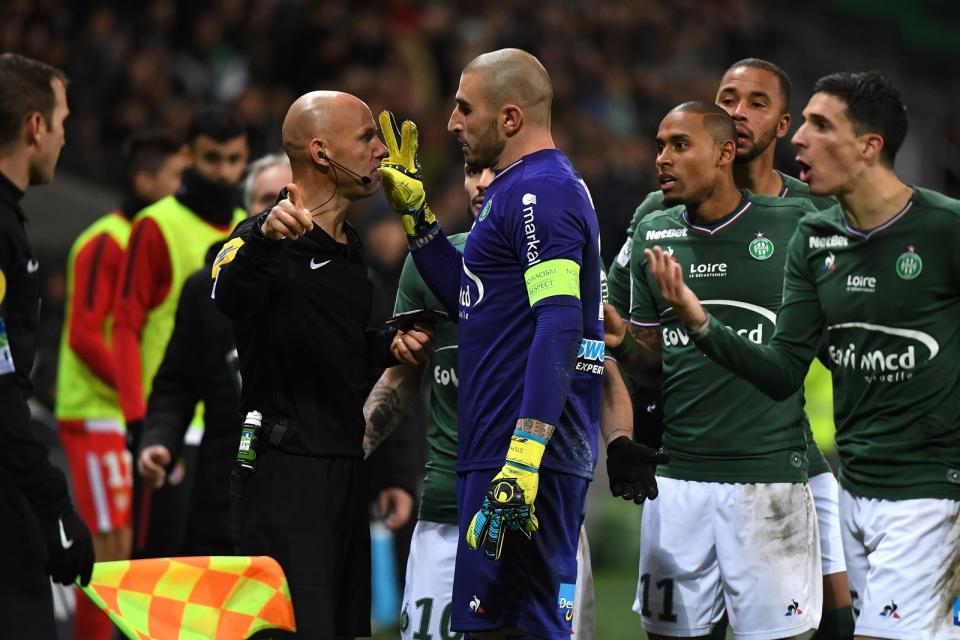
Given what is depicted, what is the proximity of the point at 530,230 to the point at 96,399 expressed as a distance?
477cm

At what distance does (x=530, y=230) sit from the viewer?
4.77m

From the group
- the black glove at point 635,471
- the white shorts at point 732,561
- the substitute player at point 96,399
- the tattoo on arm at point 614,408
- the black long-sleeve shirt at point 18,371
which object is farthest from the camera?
the substitute player at point 96,399

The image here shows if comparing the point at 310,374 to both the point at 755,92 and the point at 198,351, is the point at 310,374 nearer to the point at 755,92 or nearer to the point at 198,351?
the point at 198,351

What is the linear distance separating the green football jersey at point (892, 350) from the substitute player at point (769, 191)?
91 centimetres

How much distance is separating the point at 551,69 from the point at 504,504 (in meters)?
13.6

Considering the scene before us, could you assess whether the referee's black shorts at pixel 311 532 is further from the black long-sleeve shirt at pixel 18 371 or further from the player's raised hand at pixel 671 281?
the player's raised hand at pixel 671 281

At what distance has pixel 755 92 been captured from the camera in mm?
6453

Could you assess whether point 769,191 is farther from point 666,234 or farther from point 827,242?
point 827,242

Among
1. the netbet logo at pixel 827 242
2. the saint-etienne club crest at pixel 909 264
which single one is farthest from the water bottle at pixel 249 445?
the saint-etienne club crest at pixel 909 264

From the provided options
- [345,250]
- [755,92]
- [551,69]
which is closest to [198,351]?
[345,250]

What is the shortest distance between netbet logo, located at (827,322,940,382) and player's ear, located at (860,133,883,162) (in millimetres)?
616

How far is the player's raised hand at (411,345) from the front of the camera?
17.3 ft

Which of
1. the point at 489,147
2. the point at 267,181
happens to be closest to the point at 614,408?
the point at 489,147

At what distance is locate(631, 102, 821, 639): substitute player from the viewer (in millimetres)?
5867
